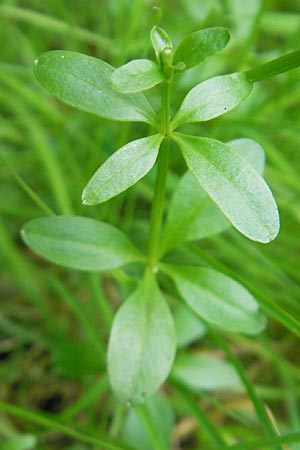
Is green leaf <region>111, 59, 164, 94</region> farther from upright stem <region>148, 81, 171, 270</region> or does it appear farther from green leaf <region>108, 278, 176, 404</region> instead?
green leaf <region>108, 278, 176, 404</region>

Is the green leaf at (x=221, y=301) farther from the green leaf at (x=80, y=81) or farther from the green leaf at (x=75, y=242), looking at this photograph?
the green leaf at (x=80, y=81)

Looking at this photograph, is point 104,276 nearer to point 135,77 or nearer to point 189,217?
point 189,217

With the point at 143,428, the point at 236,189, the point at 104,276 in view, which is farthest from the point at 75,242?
the point at 104,276

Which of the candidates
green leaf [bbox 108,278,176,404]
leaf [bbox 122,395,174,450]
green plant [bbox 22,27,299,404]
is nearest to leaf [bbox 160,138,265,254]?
green plant [bbox 22,27,299,404]

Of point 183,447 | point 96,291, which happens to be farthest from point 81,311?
point 183,447

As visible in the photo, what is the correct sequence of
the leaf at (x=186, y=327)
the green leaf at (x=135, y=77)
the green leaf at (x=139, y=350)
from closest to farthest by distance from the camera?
the green leaf at (x=135, y=77) < the green leaf at (x=139, y=350) < the leaf at (x=186, y=327)

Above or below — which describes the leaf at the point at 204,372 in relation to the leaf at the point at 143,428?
above

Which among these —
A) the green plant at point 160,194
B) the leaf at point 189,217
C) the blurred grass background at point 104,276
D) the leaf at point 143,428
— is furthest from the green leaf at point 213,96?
the leaf at point 143,428
